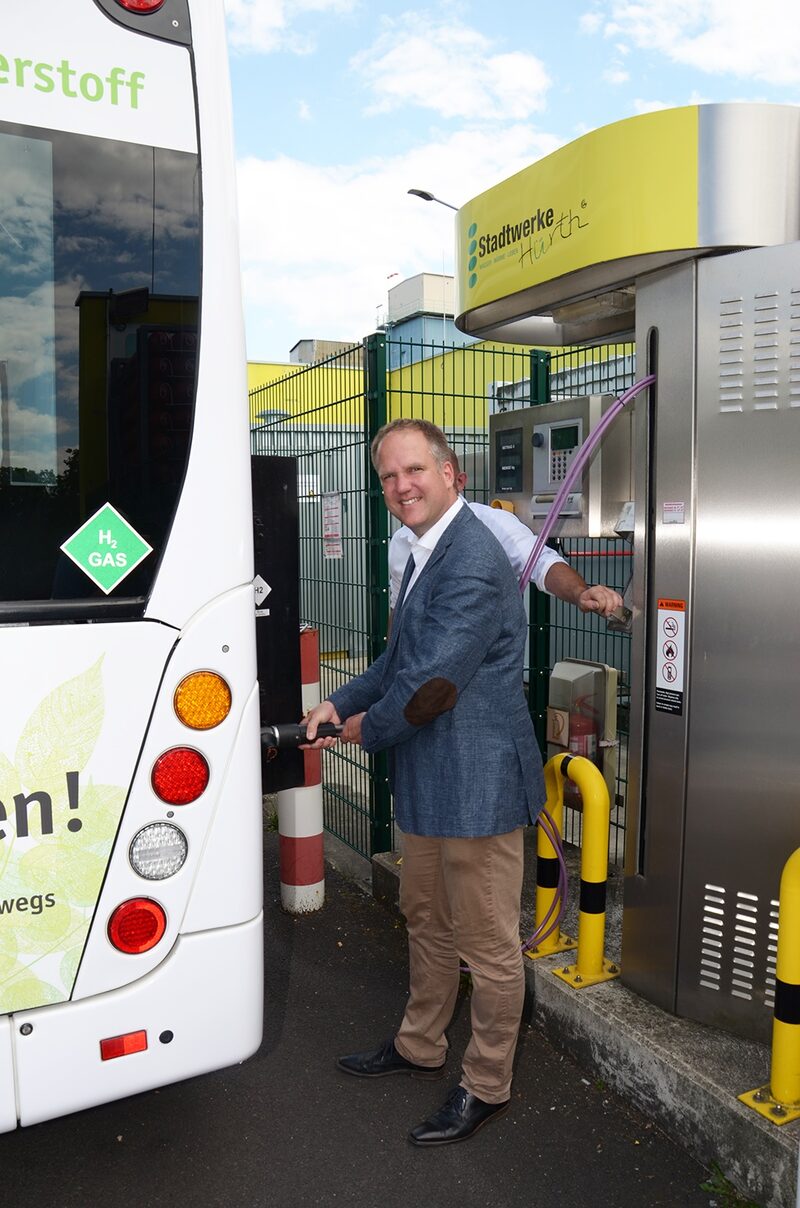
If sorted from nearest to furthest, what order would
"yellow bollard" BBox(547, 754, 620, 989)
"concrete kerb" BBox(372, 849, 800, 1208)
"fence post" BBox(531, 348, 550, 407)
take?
"concrete kerb" BBox(372, 849, 800, 1208), "yellow bollard" BBox(547, 754, 620, 989), "fence post" BBox(531, 348, 550, 407)

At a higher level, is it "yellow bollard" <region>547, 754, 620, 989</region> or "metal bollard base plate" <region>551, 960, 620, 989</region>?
"yellow bollard" <region>547, 754, 620, 989</region>

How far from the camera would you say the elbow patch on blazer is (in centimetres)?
274

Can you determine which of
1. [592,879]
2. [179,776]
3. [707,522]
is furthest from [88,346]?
[592,879]

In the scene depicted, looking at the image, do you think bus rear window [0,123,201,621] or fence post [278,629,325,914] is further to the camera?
fence post [278,629,325,914]

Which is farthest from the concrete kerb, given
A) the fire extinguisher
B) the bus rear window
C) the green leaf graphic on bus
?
the bus rear window

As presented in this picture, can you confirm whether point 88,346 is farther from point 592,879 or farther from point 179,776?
point 592,879

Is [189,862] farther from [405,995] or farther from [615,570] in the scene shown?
[615,570]

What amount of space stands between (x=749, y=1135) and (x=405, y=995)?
1.57m

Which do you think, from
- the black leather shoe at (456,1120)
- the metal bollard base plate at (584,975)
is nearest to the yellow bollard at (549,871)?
the metal bollard base plate at (584,975)

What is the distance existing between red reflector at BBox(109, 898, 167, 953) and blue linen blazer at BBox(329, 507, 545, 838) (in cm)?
84

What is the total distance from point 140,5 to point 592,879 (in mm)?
2986

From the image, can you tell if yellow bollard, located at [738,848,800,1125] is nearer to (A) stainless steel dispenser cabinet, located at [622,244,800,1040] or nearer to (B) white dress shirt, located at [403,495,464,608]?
(A) stainless steel dispenser cabinet, located at [622,244,800,1040]

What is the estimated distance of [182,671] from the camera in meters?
2.32

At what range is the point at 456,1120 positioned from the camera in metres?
2.96
